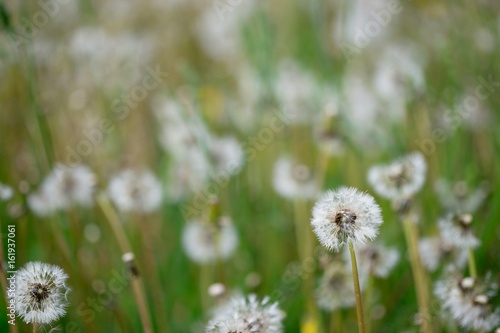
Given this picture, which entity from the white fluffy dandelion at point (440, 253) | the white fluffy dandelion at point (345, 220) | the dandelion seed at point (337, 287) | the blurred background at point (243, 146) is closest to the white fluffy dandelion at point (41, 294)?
the blurred background at point (243, 146)

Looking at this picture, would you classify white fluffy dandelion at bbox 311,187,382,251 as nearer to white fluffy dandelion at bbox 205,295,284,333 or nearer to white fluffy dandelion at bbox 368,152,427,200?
white fluffy dandelion at bbox 205,295,284,333

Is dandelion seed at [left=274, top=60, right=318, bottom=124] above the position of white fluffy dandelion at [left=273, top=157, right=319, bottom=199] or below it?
above

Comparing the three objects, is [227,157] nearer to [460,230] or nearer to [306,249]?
[306,249]

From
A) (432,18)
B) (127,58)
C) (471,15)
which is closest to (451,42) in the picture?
(471,15)

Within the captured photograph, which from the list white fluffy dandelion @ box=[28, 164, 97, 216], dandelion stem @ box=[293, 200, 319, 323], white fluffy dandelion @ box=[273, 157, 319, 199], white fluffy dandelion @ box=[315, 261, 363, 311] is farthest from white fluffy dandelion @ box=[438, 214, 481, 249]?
white fluffy dandelion @ box=[28, 164, 97, 216]

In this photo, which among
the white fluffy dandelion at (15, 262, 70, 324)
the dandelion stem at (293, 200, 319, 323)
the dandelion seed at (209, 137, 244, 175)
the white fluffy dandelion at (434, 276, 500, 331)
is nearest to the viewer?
the white fluffy dandelion at (15, 262, 70, 324)

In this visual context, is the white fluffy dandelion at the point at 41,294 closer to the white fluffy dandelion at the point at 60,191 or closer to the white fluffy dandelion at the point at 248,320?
the white fluffy dandelion at the point at 248,320

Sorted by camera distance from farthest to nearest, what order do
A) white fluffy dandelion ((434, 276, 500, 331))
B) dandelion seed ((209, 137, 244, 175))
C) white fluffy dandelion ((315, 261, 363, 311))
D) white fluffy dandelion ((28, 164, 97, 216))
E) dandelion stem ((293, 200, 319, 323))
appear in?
dandelion seed ((209, 137, 244, 175)) → white fluffy dandelion ((28, 164, 97, 216)) → dandelion stem ((293, 200, 319, 323)) → white fluffy dandelion ((315, 261, 363, 311)) → white fluffy dandelion ((434, 276, 500, 331))
